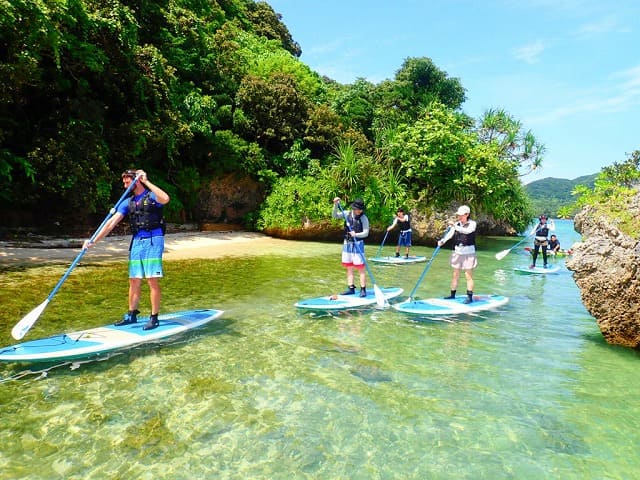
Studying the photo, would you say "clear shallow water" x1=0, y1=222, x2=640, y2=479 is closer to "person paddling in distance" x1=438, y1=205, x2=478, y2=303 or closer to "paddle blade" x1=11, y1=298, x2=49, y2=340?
"paddle blade" x1=11, y1=298, x2=49, y2=340

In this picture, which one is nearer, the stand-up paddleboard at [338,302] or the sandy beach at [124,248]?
the stand-up paddleboard at [338,302]

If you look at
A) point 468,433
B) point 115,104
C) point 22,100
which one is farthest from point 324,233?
point 468,433

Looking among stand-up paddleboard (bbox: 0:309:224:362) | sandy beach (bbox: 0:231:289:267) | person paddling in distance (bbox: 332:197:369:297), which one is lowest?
stand-up paddleboard (bbox: 0:309:224:362)

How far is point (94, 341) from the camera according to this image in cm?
529

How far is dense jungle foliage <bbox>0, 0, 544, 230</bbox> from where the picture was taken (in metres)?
13.3

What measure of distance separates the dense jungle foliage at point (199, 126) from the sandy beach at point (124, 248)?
154 centimetres

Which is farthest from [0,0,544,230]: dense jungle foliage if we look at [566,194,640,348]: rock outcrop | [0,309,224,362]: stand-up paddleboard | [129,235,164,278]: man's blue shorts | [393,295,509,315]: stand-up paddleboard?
[566,194,640,348]: rock outcrop

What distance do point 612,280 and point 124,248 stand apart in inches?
586

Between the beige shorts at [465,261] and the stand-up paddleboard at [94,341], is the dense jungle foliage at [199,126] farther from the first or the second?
the beige shorts at [465,261]

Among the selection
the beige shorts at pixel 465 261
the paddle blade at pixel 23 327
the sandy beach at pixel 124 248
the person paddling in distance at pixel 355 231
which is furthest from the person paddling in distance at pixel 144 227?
the sandy beach at pixel 124 248

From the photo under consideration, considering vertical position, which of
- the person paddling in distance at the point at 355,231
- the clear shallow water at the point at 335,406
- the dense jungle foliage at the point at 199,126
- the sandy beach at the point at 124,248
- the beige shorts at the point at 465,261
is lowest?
the clear shallow water at the point at 335,406

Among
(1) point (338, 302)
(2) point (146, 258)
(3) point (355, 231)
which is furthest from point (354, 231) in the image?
(2) point (146, 258)

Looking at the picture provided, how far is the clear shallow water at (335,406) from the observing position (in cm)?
327

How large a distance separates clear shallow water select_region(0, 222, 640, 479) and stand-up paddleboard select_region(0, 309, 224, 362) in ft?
0.60
